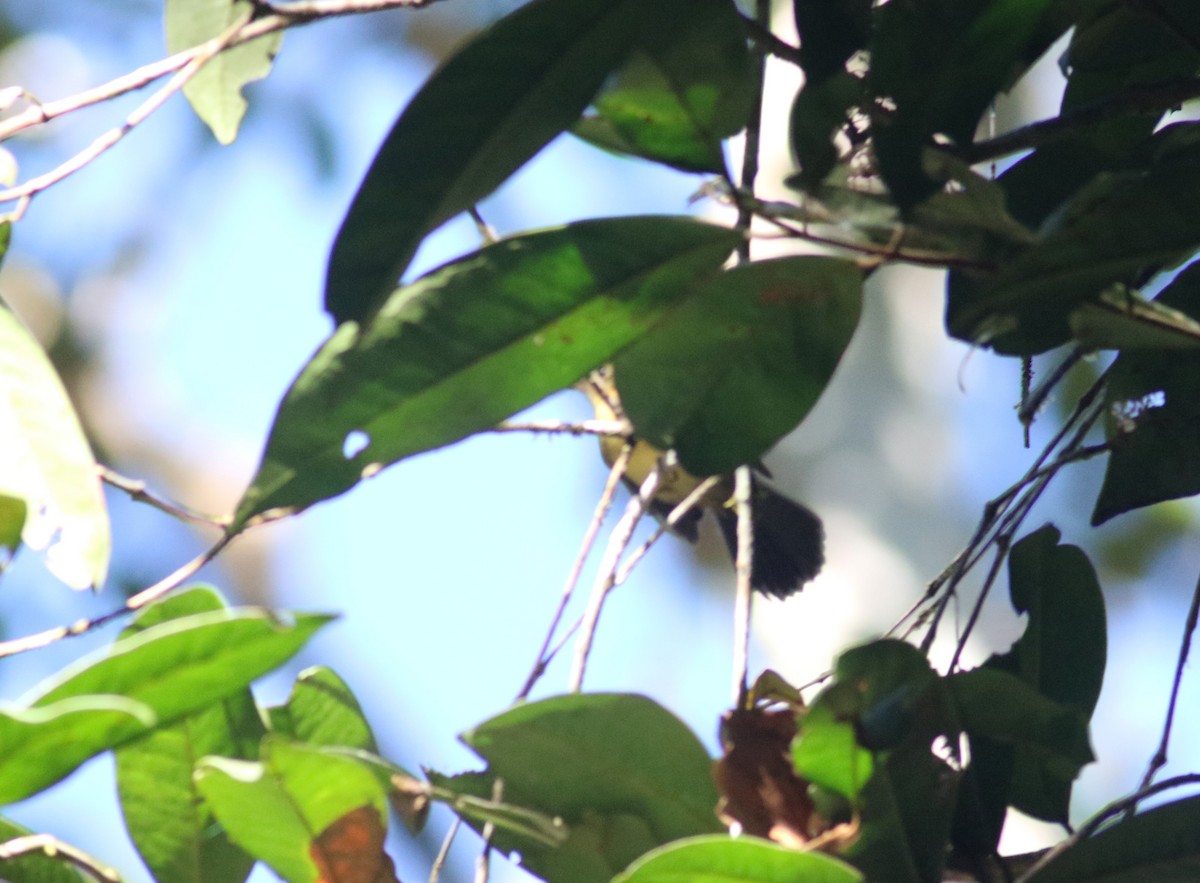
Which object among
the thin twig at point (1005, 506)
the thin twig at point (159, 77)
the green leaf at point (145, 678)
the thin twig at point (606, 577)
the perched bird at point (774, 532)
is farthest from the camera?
the perched bird at point (774, 532)

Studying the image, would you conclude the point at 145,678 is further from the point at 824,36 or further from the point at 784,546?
the point at 784,546

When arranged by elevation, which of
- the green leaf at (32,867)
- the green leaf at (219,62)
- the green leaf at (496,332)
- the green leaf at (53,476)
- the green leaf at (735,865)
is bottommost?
the green leaf at (32,867)

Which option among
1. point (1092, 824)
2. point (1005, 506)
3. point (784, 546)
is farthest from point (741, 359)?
point (784, 546)

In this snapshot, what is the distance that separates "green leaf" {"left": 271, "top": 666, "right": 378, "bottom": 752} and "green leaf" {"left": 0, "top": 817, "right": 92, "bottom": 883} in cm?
12

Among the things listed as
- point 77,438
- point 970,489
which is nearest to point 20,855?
point 77,438

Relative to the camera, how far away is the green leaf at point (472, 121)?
0.47m

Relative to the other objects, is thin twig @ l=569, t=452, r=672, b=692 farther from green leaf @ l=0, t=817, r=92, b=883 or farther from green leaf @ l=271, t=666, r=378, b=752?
green leaf @ l=0, t=817, r=92, b=883

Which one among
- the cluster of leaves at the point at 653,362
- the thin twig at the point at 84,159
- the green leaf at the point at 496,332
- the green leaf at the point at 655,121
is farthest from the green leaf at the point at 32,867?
the green leaf at the point at 655,121

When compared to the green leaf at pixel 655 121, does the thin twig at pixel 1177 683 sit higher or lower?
lower

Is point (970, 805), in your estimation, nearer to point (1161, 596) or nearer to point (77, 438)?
point (77, 438)

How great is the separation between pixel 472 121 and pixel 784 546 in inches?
49.4

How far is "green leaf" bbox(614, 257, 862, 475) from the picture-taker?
21.0 inches

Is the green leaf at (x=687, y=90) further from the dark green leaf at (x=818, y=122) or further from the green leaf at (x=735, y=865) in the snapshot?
the green leaf at (x=735, y=865)

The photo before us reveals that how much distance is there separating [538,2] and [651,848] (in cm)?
38
